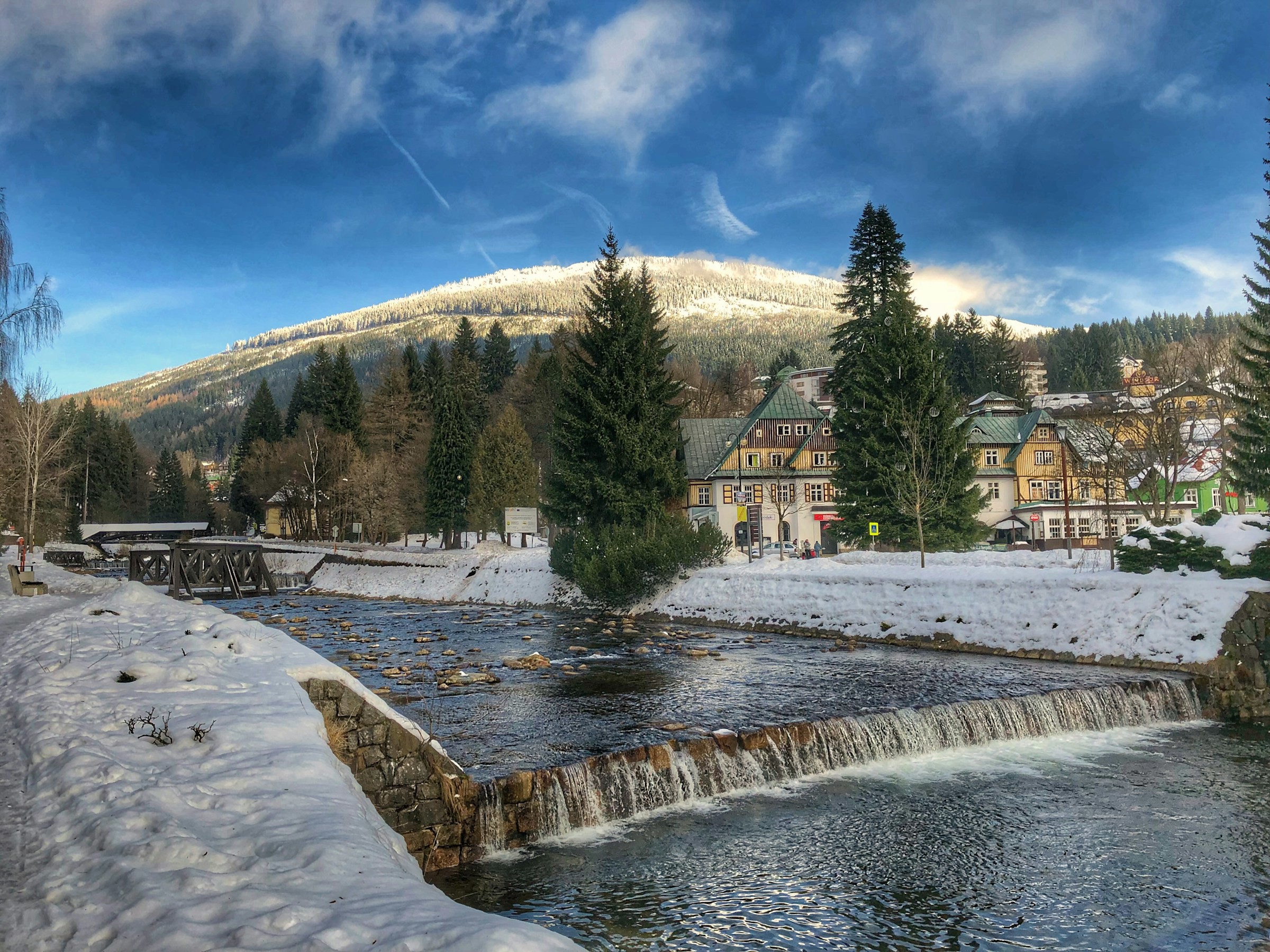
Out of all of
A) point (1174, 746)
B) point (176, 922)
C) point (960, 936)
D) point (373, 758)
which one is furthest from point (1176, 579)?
point (176, 922)

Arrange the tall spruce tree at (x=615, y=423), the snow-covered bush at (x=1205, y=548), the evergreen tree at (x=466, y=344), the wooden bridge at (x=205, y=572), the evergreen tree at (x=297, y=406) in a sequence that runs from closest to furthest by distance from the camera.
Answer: the snow-covered bush at (x=1205, y=548)
the tall spruce tree at (x=615, y=423)
the wooden bridge at (x=205, y=572)
the evergreen tree at (x=297, y=406)
the evergreen tree at (x=466, y=344)

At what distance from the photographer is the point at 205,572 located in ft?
161

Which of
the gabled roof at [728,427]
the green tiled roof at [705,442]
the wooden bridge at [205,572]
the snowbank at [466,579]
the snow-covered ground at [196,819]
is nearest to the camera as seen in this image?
the snow-covered ground at [196,819]

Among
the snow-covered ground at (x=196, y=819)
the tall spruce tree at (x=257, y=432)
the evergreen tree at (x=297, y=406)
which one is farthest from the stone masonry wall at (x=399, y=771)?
the tall spruce tree at (x=257, y=432)

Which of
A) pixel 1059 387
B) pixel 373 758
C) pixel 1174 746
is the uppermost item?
pixel 1059 387

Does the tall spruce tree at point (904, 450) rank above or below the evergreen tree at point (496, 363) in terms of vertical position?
below

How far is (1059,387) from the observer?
→ 15350 cm

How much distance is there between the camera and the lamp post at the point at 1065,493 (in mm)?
54750

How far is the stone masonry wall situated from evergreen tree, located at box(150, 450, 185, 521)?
137 metres

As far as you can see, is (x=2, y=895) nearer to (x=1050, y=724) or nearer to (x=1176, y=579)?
(x=1050, y=724)

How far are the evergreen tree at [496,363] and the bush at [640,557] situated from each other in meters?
75.0

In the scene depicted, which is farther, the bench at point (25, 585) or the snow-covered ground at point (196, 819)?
the bench at point (25, 585)

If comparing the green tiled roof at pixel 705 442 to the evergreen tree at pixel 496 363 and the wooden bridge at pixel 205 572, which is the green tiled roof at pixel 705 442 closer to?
the wooden bridge at pixel 205 572

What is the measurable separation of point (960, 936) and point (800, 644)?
18.5 meters
